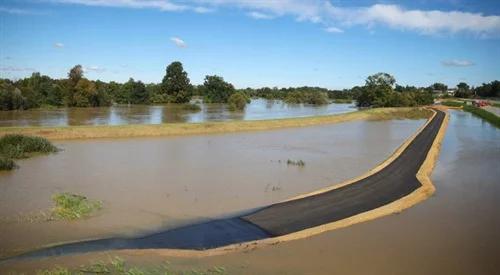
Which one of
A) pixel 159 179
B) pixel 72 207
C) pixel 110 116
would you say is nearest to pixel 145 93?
pixel 110 116

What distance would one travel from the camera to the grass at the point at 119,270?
7.05 metres

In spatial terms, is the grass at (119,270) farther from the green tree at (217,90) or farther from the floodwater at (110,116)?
the green tree at (217,90)

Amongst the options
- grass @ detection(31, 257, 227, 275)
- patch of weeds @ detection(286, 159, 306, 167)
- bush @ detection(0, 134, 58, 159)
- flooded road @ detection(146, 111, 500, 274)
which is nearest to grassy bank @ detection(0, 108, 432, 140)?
bush @ detection(0, 134, 58, 159)

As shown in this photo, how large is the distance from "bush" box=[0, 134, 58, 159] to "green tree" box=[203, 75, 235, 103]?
7797 centimetres

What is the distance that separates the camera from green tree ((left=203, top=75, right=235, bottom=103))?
9912cm

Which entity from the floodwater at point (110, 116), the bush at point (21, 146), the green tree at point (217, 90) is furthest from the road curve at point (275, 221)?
the green tree at point (217, 90)

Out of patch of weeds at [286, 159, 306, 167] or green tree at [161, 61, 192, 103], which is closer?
patch of weeds at [286, 159, 306, 167]

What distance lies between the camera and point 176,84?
276 ft

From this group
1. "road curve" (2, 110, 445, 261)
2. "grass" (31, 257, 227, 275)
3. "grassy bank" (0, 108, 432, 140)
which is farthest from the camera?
"grassy bank" (0, 108, 432, 140)

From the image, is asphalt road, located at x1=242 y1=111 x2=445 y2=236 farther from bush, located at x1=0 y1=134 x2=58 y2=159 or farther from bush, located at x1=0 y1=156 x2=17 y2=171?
bush, located at x1=0 y1=134 x2=58 y2=159

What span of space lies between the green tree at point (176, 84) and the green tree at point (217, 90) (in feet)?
44.6

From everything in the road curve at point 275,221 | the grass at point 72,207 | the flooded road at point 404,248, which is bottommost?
the flooded road at point 404,248

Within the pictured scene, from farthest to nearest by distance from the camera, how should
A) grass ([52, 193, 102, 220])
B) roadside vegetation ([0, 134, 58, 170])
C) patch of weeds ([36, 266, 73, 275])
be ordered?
roadside vegetation ([0, 134, 58, 170])
grass ([52, 193, 102, 220])
patch of weeds ([36, 266, 73, 275])

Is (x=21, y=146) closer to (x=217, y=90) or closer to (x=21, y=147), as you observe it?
(x=21, y=147)
